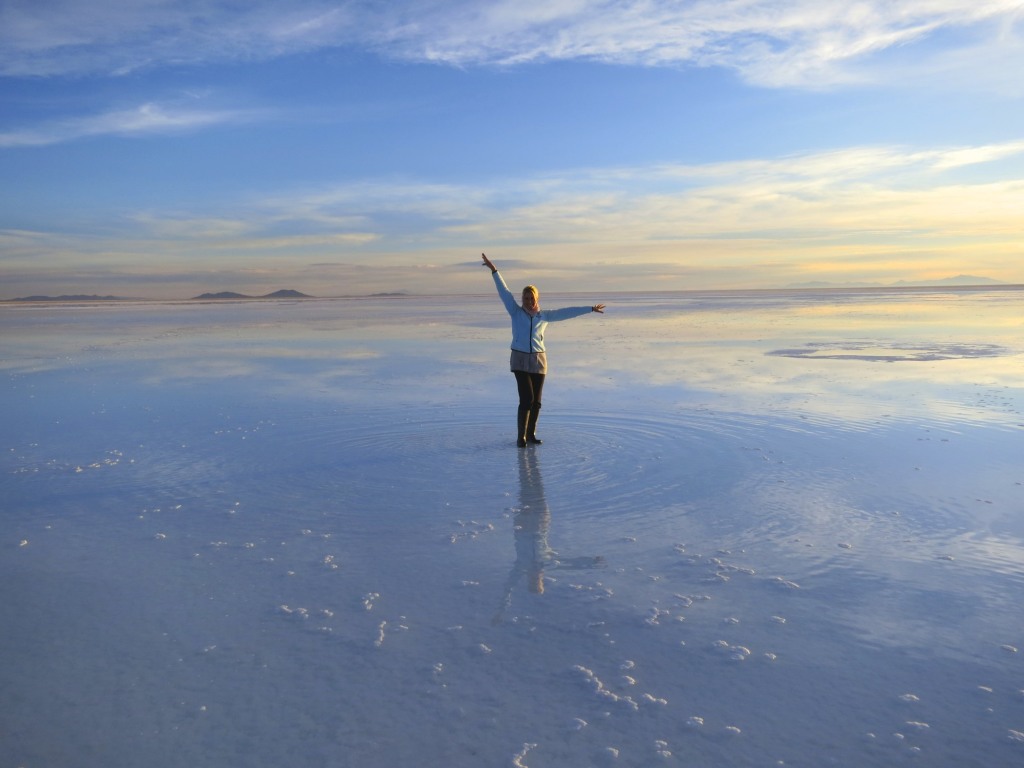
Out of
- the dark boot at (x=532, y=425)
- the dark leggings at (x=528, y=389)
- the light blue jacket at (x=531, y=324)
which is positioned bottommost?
the dark boot at (x=532, y=425)

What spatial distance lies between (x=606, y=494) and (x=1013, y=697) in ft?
13.1

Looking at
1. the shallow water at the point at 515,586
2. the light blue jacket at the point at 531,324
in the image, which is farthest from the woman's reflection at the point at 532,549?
the light blue jacket at the point at 531,324

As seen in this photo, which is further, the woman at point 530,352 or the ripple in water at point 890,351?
the ripple in water at point 890,351

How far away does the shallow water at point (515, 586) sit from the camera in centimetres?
380

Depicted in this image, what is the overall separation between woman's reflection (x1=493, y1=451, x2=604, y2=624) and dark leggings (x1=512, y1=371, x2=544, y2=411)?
187 centimetres

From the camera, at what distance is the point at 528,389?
10000 millimetres

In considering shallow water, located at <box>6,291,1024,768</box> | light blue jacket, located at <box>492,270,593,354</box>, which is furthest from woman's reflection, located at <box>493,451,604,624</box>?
light blue jacket, located at <box>492,270,593,354</box>

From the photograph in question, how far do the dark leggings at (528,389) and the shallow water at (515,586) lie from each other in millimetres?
548

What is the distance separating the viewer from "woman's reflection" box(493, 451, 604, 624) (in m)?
5.52

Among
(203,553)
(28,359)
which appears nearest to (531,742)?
(203,553)

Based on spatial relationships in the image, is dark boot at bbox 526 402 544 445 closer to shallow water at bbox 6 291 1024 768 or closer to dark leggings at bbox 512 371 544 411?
dark leggings at bbox 512 371 544 411

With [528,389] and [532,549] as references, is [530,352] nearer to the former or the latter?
[528,389]

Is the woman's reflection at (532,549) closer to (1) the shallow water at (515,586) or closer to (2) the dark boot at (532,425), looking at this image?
(1) the shallow water at (515,586)

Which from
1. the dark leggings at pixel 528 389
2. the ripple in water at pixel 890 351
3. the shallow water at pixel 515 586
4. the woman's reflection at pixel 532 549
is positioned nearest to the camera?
the shallow water at pixel 515 586
